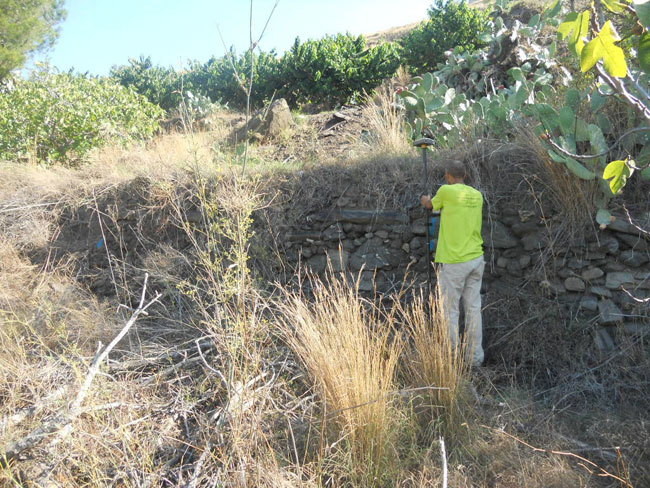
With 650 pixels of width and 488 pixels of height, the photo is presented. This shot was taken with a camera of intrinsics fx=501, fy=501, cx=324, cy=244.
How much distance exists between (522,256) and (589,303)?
0.70 meters

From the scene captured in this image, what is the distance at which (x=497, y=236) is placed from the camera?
16.0ft

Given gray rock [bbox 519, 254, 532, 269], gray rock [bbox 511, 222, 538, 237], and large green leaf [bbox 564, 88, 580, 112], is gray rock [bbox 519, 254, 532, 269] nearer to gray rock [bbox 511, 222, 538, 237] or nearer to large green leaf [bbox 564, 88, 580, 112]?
gray rock [bbox 511, 222, 538, 237]

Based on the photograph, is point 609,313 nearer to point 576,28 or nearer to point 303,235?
point 303,235

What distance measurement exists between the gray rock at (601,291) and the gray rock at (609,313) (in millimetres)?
54

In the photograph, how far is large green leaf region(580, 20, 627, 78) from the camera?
134cm

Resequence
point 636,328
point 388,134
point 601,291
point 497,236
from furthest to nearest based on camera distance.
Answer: point 388,134, point 497,236, point 601,291, point 636,328

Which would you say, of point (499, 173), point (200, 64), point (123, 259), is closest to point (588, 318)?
point (499, 173)

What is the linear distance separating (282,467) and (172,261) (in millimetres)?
3498

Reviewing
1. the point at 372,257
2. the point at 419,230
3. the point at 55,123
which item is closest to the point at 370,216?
the point at 372,257

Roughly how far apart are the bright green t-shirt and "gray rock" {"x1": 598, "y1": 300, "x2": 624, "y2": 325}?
1.16 m

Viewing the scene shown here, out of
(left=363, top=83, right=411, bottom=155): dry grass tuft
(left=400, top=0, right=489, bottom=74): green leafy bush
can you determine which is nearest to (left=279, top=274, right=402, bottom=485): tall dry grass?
(left=363, top=83, right=411, bottom=155): dry grass tuft

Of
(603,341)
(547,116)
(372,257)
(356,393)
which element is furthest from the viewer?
Result: (372,257)

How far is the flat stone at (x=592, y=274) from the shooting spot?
174 inches

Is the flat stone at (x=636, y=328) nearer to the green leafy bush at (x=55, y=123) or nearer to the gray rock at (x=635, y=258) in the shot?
the gray rock at (x=635, y=258)
